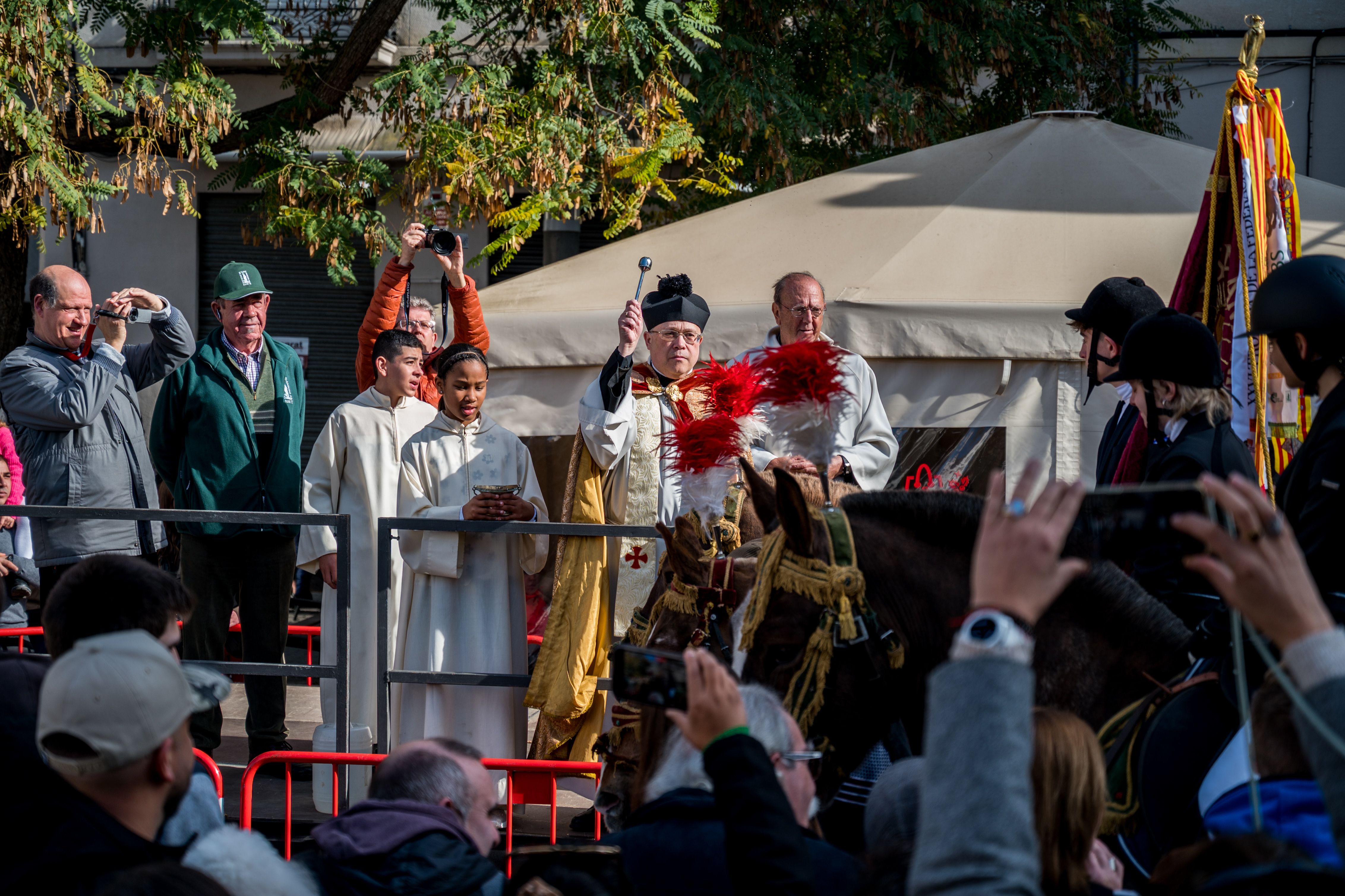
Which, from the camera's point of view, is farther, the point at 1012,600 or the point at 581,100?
the point at 581,100

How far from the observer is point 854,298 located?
23.2 ft

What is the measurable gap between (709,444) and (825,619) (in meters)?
1.49

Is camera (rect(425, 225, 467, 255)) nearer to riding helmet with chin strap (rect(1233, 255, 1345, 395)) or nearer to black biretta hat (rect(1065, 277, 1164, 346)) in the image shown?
black biretta hat (rect(1065, 277, 1164, 346))

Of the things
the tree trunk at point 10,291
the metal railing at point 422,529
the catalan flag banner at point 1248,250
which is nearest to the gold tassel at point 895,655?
the metal railing at point 422,529

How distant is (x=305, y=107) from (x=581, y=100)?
2.39 meters

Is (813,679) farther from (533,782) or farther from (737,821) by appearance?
(533,782)

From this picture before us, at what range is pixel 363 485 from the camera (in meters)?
6.43

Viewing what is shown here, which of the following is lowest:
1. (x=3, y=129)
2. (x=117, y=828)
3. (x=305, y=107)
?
(x=117, y=828)

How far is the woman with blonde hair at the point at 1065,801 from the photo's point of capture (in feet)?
6.78

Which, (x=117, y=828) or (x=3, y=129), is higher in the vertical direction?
(x=3, y=129)

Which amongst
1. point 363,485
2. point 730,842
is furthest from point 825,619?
point 363,485

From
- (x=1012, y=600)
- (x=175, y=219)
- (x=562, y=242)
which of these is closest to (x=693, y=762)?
(x=1012, y=600)

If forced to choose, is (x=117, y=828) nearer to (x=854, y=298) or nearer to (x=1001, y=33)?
(x=854, y=298)

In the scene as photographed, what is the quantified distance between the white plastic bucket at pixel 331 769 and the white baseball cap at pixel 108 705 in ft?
10.6
